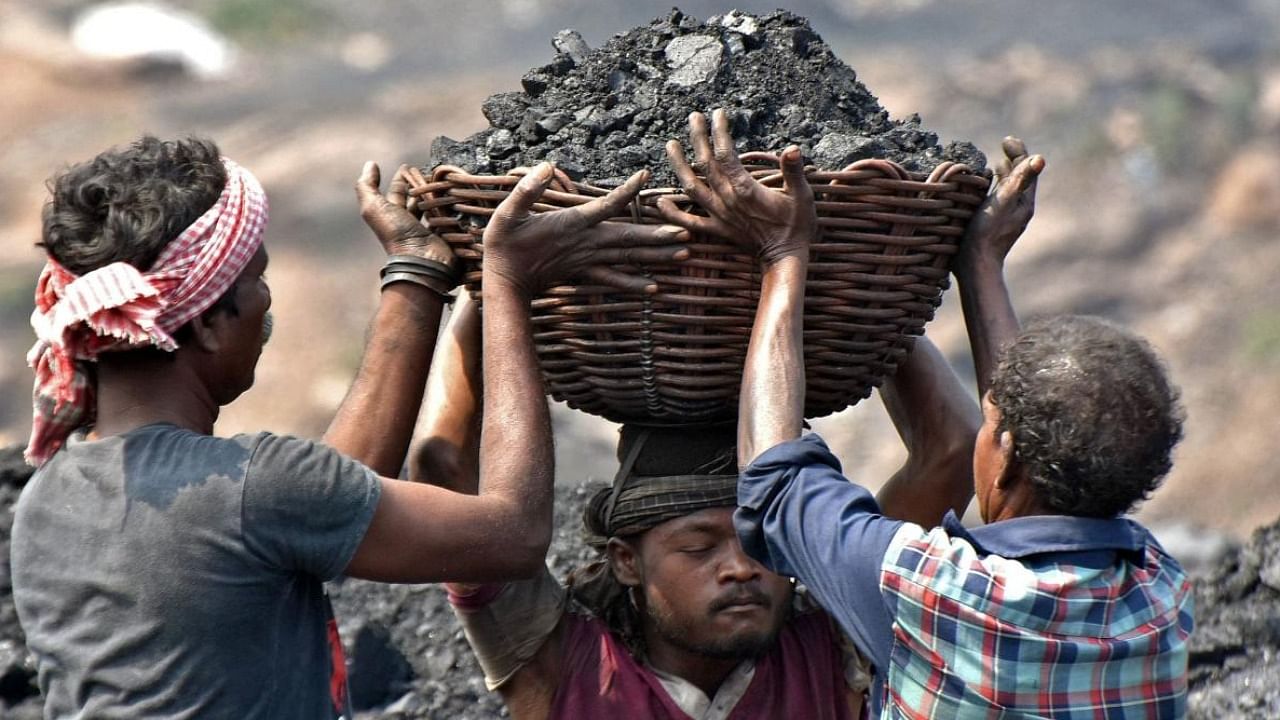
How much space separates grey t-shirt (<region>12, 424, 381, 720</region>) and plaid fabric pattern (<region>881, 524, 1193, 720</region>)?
2.75ft

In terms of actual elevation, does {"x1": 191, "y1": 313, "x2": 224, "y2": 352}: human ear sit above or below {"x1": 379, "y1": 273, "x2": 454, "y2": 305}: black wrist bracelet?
below

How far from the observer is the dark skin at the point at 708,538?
130 inches

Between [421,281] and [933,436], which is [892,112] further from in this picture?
[421,281]

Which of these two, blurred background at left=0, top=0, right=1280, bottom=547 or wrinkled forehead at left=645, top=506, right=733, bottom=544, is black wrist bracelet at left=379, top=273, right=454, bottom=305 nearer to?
wrinkled forehead at left=645, top=506, right=733, bottom=544

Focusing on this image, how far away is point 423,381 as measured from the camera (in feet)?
9.91

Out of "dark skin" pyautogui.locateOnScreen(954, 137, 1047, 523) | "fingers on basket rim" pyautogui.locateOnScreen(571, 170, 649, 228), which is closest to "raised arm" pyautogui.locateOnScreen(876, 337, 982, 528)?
"dark skin" pyautogui.locateOnScreen(954, 137, 1047, 523)

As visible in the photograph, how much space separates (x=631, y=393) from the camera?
2.93 meters

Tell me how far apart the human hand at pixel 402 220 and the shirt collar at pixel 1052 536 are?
3.69ft

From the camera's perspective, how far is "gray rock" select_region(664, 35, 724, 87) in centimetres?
294

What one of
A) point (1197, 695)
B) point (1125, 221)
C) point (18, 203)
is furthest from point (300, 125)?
point (1197, 695)

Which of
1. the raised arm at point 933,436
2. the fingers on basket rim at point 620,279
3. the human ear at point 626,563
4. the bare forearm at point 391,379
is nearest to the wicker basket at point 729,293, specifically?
the fingers on basket rim at point 620,279

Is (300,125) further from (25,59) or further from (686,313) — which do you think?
(686,313)

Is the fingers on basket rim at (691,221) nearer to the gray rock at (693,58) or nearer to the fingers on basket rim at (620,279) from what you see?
the fingers on basket rim at (620,279)

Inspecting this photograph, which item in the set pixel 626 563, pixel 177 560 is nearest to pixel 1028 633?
pixel 177 560
